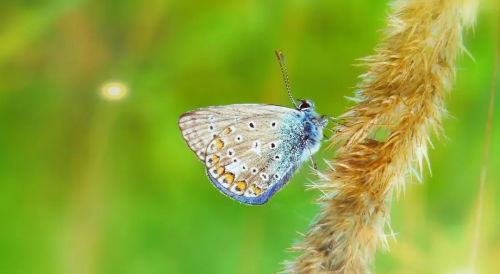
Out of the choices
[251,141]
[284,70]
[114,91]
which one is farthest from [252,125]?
[114,91]

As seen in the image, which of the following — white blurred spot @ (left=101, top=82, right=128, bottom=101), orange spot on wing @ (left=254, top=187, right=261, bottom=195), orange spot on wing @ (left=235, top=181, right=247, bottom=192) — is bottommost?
orange spot on wing @ (left=254, top=187, right=261, bottom=195)

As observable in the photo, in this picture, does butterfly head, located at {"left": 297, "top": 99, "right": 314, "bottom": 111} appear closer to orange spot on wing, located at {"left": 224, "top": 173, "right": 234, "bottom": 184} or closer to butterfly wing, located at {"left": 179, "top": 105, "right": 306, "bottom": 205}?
butterfly wing, located at {"left": 179, "top": 105, "right": 306, "bottom": 205}

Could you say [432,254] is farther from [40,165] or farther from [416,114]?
[40,165]

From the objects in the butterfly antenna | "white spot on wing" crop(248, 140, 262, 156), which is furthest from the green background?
"white spot on wing" crop(248, 140, 262, 156)

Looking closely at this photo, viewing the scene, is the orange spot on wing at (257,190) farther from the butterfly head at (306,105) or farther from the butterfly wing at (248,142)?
the butterfly head at (306,105)

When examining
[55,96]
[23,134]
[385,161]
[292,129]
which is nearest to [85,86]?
[55,96]

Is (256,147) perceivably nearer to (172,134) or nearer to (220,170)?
(220,170)

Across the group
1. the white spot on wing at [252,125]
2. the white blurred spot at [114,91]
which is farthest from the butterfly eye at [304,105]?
the white blurred spot at [114,91]
